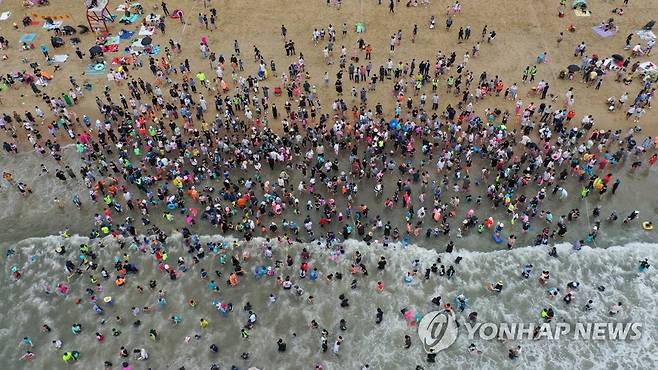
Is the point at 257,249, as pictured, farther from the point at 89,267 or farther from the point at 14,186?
the point at 14,186

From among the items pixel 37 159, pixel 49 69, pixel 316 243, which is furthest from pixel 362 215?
pixel 49 69

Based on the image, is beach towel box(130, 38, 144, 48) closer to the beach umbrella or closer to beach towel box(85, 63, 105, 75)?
beach towel box(85, 63, 105, 75)

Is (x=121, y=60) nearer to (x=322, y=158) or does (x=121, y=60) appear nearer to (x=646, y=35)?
(x=322, y=158)

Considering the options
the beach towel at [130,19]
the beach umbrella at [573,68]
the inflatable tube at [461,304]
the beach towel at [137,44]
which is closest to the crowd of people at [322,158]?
the beach umbrella at [573,68]

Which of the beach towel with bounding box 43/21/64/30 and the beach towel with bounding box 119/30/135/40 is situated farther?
the beach towel with bounding box 43/21/64/30

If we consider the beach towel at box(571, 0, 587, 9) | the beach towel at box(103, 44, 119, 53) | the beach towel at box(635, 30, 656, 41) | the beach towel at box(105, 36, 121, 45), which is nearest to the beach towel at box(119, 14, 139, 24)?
the beach towel at box(105, 36, 121, 45)
